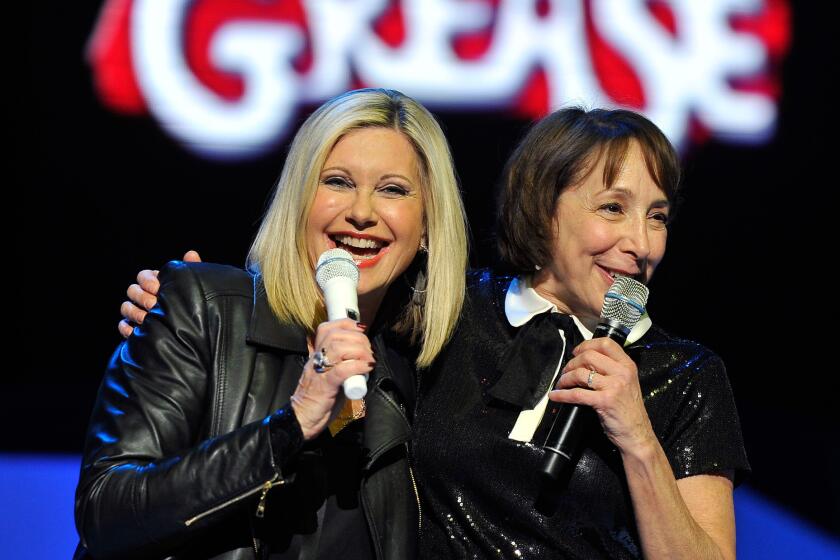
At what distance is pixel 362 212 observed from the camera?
78.6 inches

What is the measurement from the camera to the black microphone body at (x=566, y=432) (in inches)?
67.8

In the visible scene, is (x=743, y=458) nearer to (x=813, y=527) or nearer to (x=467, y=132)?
(x=813, y=527)

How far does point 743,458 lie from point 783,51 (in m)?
2.44

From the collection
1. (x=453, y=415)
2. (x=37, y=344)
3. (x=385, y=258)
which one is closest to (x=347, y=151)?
(x=385, y=258)

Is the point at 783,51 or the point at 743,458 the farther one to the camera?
the point at 783,51

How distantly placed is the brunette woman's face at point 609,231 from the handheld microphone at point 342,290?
610 mm

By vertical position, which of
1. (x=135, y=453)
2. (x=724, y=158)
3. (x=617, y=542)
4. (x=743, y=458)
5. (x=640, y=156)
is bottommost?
(x=135, y=453)

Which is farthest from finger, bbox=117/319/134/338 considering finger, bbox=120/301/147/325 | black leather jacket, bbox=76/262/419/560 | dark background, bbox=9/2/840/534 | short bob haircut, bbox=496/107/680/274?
dark background, bbox=9/2/840/534

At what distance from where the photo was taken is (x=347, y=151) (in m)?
2.05

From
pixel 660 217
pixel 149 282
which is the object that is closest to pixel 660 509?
pixel 660 217

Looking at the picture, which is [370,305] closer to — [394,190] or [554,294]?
[394,190]

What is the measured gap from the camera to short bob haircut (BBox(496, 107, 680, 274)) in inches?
84.6

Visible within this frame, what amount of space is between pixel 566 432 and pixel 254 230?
2183mm

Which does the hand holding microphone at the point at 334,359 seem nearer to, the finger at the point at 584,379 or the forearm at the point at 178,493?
the forearm at the point at 178,493
